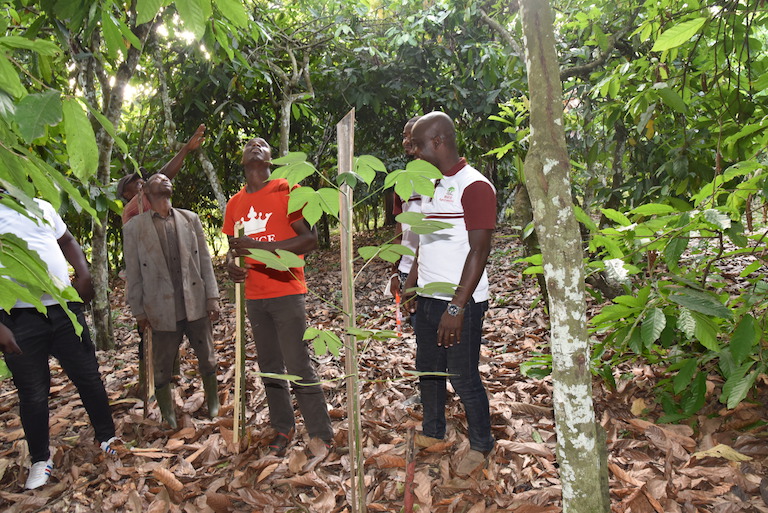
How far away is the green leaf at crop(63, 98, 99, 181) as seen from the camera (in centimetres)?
102

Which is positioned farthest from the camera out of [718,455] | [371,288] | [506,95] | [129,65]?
[506,95]

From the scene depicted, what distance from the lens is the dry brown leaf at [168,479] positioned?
2.77 metres

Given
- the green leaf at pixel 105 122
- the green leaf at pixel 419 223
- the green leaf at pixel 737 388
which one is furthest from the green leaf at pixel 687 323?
the green leaf at pixel 105 122

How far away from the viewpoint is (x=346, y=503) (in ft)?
8.13

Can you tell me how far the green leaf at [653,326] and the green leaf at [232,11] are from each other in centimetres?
197

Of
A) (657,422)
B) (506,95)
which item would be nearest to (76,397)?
(657,422)

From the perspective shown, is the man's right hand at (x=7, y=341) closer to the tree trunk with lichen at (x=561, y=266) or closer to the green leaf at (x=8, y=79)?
the green leaf at (x=8, y=79)

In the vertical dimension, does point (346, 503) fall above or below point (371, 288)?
below

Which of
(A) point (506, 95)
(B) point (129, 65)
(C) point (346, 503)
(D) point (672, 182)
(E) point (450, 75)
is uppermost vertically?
(E) point (450, 75)

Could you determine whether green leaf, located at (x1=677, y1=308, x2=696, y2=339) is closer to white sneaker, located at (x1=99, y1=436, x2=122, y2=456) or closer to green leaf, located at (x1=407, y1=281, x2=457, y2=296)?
green leaf, located at (x1=407, y1=281, x2=457, y2=296)

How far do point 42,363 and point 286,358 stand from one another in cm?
144

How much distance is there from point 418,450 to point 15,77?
2.48 m

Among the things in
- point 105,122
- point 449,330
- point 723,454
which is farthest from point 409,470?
point 723,454

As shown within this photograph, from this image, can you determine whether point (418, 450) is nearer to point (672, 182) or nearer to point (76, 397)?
point (672, 182)
